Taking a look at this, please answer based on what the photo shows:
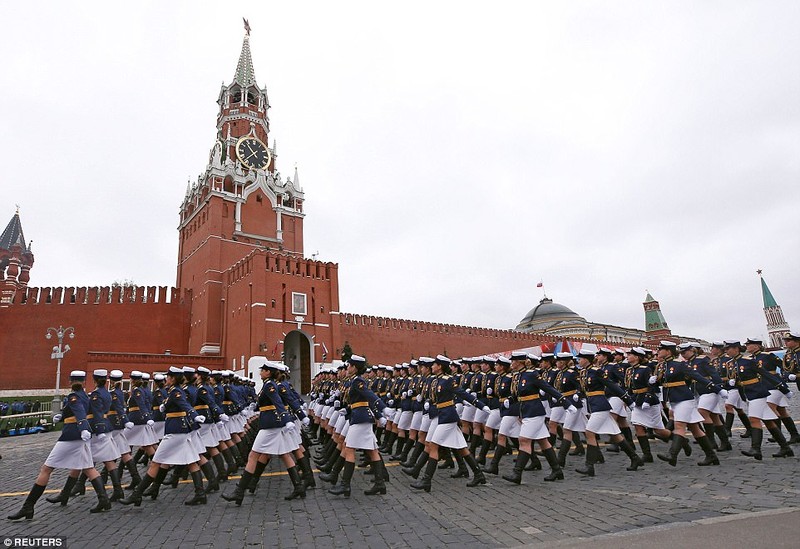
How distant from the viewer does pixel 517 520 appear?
4.95m

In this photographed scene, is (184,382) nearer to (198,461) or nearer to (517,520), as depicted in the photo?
(198,461)

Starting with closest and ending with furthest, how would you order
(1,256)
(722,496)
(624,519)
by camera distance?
(624,519), (722,496), (1,256)

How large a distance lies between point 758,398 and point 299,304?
26742 millimetres

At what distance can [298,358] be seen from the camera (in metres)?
33.2

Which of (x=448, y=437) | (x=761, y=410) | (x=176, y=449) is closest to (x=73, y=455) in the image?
(x=176, y=449)

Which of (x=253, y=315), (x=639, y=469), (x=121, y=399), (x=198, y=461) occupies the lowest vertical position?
(x=639, y=469)

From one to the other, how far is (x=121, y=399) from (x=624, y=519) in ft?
25.0

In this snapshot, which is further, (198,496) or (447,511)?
(198,496)

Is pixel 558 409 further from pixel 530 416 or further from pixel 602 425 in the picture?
pixel 530 416

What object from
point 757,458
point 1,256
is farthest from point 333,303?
point 1,256

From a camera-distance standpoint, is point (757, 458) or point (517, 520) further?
point (757, 458)

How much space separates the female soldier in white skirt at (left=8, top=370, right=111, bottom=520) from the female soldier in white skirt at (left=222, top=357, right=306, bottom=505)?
66.1 inches

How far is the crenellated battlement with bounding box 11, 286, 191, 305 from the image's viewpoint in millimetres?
31203

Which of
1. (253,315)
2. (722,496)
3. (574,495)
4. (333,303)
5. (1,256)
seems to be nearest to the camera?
(722,496)
